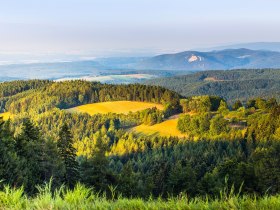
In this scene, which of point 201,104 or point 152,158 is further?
point 201,104

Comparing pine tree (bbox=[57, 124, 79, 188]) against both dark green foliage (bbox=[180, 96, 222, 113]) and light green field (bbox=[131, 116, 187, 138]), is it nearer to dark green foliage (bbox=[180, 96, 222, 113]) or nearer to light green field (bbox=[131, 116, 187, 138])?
light green field (bbox=[131, 116, 187, 138])

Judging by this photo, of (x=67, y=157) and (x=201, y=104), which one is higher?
(x=67, y=157)

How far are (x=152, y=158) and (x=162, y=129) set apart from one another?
4144 centimetres

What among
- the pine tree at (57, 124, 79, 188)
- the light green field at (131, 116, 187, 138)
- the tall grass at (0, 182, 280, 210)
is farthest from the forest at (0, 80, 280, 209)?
the light green field at (131, 116, 187, 138)

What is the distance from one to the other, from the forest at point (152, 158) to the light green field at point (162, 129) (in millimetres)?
3217

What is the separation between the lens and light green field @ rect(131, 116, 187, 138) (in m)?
147

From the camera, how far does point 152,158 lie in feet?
368

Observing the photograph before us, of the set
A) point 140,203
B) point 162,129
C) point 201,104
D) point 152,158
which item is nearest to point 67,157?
point 140,203

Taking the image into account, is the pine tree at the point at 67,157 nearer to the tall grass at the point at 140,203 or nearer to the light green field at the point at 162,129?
the tall grass at the point at 140,203

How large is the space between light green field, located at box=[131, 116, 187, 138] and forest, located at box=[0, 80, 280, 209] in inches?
127

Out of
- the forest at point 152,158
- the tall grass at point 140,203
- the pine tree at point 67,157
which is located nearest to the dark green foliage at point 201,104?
the forest at point 152,158

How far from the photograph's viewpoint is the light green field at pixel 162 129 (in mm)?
147275

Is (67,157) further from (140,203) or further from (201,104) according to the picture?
(201,104)

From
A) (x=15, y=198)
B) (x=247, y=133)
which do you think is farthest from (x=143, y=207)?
(x=247, y=133)
